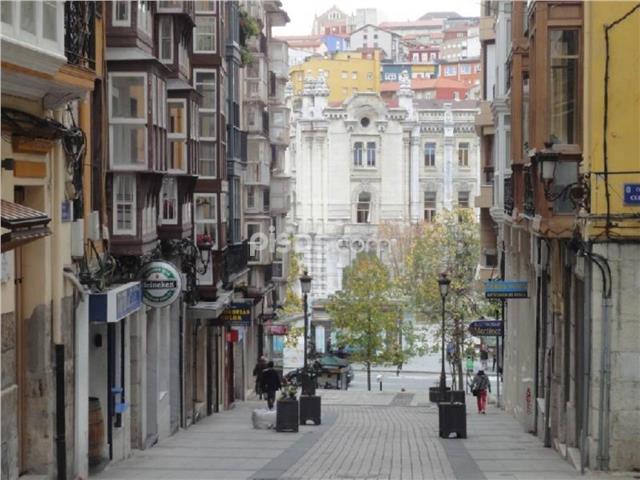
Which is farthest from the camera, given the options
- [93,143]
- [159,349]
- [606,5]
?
[159,349]

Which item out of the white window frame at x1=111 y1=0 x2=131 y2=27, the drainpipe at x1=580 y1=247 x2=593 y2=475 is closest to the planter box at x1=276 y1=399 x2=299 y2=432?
the white window frame at x1=111 y1=0 x2=131 y2=27

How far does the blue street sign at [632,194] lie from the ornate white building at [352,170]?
89366 millimetres

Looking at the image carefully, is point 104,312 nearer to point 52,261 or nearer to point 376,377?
point 52,261

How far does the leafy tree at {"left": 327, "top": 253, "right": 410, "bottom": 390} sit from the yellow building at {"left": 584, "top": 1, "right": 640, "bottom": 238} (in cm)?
4923


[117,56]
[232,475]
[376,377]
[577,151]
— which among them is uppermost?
[117,56]

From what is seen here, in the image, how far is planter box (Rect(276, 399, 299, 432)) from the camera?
2675cm

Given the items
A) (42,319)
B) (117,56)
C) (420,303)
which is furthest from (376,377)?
(42,319)

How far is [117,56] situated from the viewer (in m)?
21.5

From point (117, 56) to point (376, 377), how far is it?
53.0 meters

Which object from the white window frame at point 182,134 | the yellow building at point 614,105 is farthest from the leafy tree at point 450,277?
the yellow building at point 614,105

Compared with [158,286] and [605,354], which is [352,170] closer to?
[158,286]

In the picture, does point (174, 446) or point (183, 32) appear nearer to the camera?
point (174, 446)

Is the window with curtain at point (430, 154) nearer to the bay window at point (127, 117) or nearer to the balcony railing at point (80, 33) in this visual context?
the bay window at point (127, 117)

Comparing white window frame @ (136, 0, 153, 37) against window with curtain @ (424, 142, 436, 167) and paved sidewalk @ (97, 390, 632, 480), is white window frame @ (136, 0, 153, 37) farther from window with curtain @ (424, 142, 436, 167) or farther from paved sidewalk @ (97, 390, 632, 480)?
window with curtain @ (424, 142, 436, 167)
